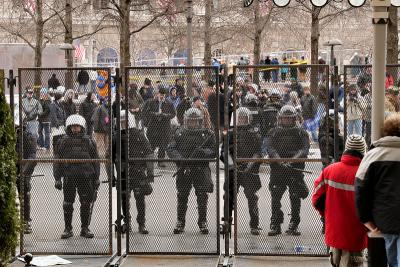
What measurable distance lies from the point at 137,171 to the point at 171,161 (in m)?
0.52

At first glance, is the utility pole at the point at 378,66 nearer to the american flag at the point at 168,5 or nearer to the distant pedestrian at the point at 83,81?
the distant pedestrian at the point at 83,81

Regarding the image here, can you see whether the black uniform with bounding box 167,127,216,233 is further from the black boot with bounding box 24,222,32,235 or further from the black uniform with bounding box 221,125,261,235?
the black boot with bounding box 24,222,32,235

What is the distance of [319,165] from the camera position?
1160 cm

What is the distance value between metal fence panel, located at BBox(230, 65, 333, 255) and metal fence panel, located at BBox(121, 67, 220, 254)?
330 millimetres

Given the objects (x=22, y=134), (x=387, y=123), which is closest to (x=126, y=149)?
(x=22, y=134)

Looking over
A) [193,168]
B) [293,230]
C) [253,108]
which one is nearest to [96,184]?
[193,168]

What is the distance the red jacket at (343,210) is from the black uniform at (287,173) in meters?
2.79

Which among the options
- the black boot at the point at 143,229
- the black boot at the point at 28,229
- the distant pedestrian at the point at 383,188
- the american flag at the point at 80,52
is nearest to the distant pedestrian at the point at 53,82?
the black boot at the point at 28,229

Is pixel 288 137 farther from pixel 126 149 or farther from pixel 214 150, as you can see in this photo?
pixel 126 149

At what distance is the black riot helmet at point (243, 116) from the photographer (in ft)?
37.9

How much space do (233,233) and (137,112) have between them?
223cm

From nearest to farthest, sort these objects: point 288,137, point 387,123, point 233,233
A: point 387,123 → point 288,137 → point 233,233

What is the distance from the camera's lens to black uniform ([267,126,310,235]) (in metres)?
11.6

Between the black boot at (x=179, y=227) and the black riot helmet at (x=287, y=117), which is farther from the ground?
the black riot helmet at (x=287, y=117)
